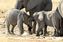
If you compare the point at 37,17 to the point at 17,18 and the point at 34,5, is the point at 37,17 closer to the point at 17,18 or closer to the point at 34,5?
the point at 17,18

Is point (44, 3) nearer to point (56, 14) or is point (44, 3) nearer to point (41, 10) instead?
point (41, 10)

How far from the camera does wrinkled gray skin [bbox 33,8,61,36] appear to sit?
11.3 m

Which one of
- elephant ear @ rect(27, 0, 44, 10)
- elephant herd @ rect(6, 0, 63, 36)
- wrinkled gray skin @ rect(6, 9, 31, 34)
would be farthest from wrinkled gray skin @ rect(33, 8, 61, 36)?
elephant ear @ rect(27, 0, 44, 10)

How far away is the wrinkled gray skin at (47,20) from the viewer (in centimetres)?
1129

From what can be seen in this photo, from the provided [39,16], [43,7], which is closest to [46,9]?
[43,7]

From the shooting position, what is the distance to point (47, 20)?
11.5 m

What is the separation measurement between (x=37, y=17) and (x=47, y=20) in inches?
12.7

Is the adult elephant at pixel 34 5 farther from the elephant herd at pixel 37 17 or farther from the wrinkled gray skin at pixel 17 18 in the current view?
the wrinkled gray skin at pixel 17 18

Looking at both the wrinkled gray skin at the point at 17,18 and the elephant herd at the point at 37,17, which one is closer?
the elephant herd at the point at 37,17

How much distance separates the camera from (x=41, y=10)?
1261 centimetres

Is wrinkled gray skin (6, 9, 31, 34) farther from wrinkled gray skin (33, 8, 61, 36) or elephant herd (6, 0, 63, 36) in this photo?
wrinkled gray skin (33, 8, 61, 36)

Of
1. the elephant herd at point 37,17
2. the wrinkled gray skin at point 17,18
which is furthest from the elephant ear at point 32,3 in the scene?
the wrinkled gray skin at point 17,18

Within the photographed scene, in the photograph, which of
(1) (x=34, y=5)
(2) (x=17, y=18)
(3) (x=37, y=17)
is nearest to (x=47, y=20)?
(3) (x=37, y=17)

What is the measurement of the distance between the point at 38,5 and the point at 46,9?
0.28 metres
